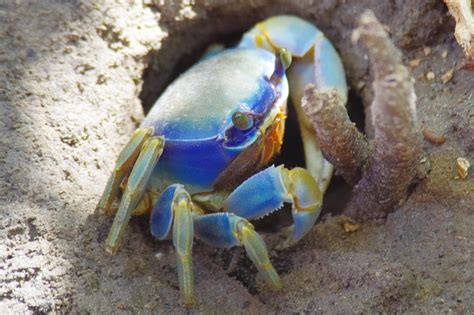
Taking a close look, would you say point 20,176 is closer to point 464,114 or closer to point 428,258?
point 428,258

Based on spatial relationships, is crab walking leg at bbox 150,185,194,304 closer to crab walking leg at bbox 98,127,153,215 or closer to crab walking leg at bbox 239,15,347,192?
crab walking leg at bbox 98,127,153,215

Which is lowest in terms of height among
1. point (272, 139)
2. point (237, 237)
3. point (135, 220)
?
point (135, 220)

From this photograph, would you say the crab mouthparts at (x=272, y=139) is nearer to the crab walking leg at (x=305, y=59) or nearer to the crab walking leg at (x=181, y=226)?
the crab walking leg at (x=305, y=59)

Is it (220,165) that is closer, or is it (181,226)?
(181,226)

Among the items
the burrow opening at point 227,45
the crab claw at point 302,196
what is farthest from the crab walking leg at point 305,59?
the crab claw at point 302,196

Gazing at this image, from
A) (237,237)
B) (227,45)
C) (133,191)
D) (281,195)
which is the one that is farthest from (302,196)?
(227,45)

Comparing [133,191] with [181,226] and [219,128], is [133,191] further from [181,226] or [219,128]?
[219,128]

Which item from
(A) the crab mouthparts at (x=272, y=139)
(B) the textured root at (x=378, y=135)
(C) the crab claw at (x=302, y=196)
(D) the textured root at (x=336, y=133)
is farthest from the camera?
(A) the crab mouthparts at (x=272, y=139)
